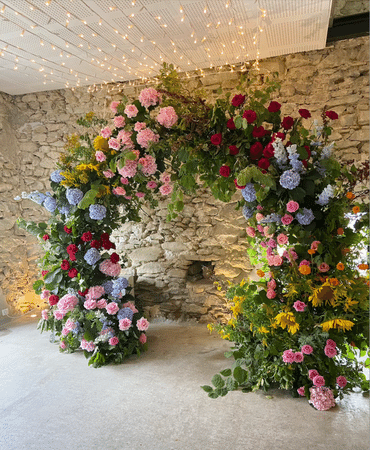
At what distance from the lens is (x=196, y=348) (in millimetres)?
3850

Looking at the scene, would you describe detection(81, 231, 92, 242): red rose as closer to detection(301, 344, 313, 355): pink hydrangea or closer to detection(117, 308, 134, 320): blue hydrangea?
detection(117, 308, 134, 320): blue hydrangea

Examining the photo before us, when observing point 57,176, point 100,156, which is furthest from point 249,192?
point 57,176

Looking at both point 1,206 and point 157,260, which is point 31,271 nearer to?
point 1,206

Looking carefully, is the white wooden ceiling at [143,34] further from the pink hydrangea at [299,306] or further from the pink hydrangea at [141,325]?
the pink hydrangea at [141,325]

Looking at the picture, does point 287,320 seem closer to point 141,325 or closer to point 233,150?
point 233,150

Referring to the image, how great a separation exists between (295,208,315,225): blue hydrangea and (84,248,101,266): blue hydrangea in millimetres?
1872

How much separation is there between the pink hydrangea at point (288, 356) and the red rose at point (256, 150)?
1.36m

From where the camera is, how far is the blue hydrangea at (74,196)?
3.41 meters

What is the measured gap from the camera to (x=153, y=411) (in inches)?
106

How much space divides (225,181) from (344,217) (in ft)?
2.77

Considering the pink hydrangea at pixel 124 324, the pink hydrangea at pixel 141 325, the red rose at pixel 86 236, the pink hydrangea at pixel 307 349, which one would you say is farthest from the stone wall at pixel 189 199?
the pink hydrangea at pixel 307 349

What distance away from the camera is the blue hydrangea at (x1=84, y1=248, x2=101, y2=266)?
140 inches

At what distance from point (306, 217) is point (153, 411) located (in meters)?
1.70

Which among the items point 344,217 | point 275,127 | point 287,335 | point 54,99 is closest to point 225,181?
point 275,127
